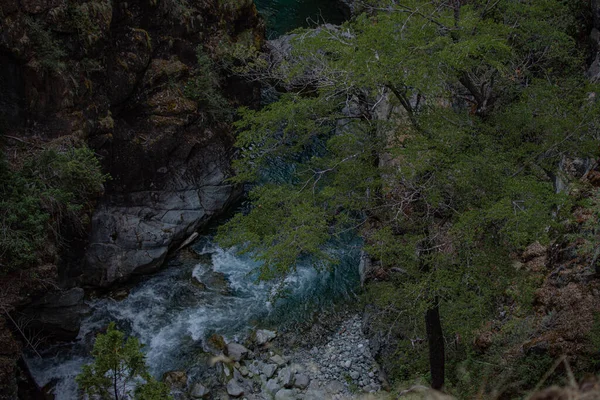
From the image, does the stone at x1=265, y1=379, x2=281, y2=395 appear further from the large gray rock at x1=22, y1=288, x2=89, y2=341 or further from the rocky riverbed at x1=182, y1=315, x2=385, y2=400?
the large gray rock at x1=22, y1=288, x2=89, y2=341

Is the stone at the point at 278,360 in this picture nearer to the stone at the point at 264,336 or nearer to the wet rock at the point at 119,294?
the stone at the point at 264,336

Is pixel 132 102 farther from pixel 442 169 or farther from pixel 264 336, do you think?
pixel 442 169

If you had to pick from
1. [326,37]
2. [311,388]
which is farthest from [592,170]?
[311,388]

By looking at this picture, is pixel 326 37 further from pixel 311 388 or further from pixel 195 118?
pixel 311 388

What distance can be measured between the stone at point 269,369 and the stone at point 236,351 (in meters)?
0.61

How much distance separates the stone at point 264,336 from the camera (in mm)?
10969

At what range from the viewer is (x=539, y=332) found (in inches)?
299

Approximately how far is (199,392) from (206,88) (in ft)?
28.6

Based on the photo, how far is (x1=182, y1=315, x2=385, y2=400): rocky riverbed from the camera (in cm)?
976

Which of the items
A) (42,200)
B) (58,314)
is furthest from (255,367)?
(42,200)

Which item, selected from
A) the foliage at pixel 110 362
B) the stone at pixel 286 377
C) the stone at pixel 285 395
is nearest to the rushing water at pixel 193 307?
the stone at pixel 286 377

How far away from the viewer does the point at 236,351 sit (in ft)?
34.8

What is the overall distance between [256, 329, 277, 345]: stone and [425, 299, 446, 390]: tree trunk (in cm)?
403

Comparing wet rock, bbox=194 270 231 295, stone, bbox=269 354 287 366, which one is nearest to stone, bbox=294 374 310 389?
stone, bbox=269 354 287 366
